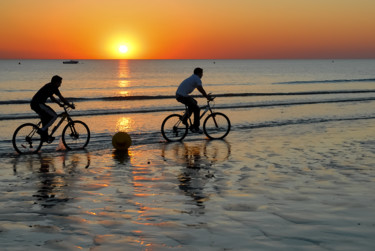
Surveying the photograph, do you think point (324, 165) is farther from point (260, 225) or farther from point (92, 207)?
point (92, 207)

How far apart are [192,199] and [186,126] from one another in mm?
7961

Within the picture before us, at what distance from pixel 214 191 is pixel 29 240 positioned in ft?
11.9

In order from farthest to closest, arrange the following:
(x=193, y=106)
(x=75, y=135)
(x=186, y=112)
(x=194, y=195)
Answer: (x=186, y=112) → (x=193, y=106) → (x=75, y=135) → (x=194, y=195)

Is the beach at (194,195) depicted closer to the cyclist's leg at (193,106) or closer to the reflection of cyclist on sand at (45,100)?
the cyclist's leg at (193,106)

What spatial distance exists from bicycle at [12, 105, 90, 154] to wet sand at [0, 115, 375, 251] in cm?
56

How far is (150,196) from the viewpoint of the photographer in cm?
845

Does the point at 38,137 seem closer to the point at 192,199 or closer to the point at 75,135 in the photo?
the point at 75,135

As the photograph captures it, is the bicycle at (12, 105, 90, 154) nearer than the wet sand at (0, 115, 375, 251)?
No

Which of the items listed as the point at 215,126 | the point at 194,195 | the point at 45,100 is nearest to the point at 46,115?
the point at 45,100

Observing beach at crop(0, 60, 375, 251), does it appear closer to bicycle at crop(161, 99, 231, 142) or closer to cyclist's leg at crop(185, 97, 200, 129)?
bicycle at crop(161, 99, 231, 142)

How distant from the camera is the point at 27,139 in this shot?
1352 cm

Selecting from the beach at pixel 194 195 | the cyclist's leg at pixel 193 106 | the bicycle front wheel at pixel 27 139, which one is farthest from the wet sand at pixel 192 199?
the cyclist's leg at pixel 193 106

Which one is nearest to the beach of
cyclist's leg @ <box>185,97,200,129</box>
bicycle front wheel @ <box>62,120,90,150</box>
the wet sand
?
the wet sand

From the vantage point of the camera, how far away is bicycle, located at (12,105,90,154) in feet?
44.3
